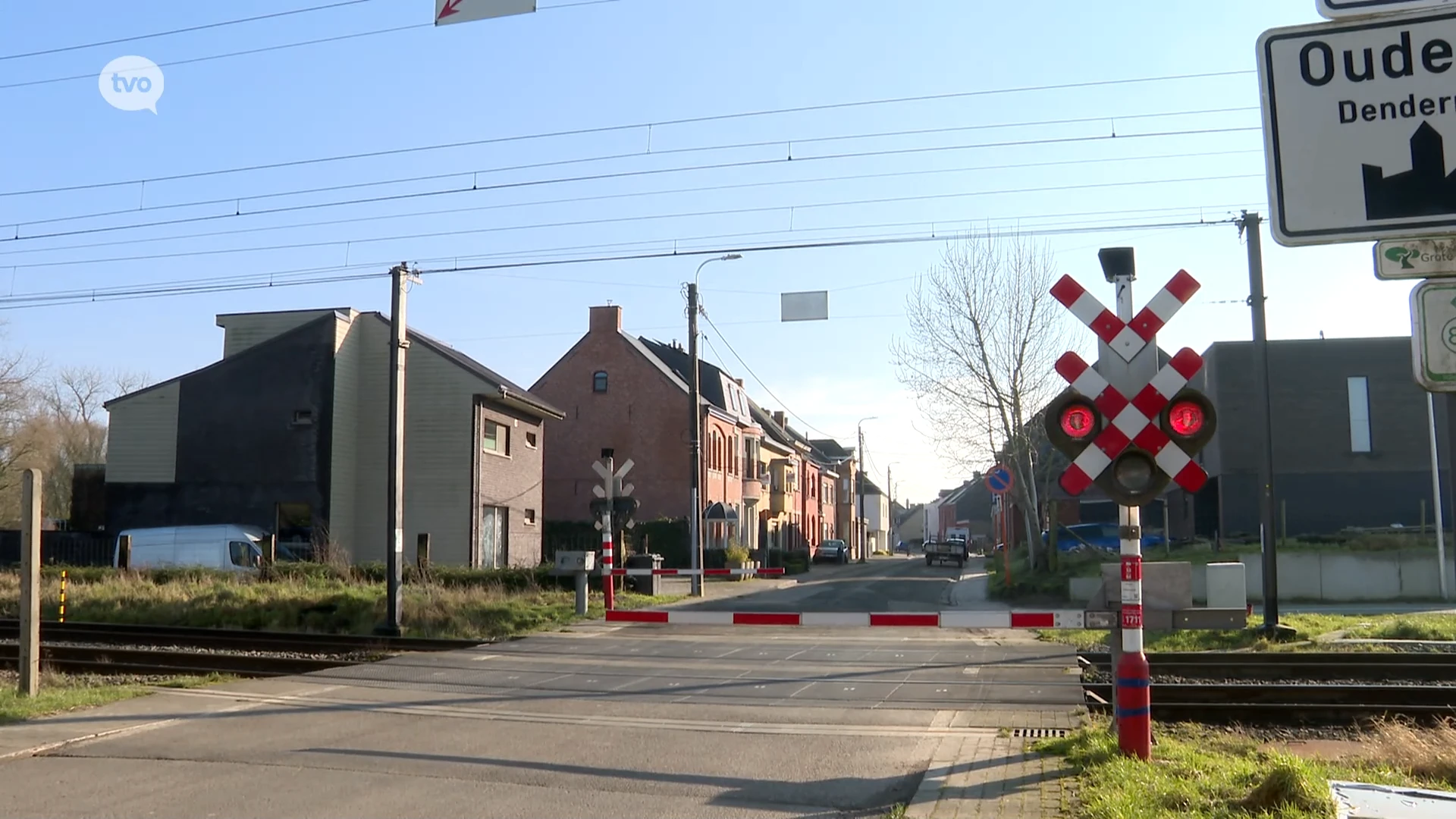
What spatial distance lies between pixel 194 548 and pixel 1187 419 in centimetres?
2833

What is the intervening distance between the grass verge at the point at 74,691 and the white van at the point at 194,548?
51.3ft

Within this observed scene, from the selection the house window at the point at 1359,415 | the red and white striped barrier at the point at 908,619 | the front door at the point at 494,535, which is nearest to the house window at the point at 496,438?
the front door at the point at 494,535

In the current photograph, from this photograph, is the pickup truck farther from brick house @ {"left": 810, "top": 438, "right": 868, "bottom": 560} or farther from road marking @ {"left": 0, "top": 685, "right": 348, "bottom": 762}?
road marking @ {"left": 0, "top": 685, "right": 348, "bottom": 762}

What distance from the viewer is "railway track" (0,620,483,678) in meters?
14.7

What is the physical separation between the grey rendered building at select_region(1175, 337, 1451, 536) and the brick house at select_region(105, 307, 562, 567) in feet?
82.6

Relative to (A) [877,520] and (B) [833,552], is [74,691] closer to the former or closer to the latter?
(B) [833,552]

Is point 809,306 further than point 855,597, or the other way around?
point 855,597

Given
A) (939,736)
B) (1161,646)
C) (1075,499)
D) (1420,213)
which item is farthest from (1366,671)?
(1075,499)

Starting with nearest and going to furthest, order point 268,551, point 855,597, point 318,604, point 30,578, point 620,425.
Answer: point 30,578
point 318,604
point 855,597
point 268,551
point 620,425

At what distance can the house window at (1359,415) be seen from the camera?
129ft

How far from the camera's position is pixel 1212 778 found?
6293 mm

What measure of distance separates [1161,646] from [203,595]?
56.7 feet

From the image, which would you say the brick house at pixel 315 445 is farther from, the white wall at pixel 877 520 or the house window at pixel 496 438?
the white wall at pixel 877 520

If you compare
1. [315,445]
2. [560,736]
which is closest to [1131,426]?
[560,736]
